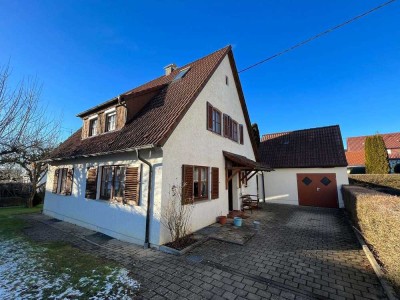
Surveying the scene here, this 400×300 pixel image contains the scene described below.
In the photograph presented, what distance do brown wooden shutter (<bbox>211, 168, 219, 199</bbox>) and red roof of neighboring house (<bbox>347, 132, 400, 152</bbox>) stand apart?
42383 mm

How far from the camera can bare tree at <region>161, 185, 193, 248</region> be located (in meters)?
6.83

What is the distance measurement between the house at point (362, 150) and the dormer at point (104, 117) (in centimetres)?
3602

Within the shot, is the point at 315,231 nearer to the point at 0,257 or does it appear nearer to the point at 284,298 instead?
the point at 284,298

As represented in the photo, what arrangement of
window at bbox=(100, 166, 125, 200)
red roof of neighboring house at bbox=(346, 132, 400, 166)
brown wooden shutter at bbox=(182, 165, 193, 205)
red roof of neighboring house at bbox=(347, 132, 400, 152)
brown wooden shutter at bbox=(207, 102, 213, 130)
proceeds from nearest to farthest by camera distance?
brown wooden shutter at bbox=(182, 165, 193, 205) < window at bbox=(100, 166, 125, 200) < brown wooden shutter at bbox=(207, 102, 213, 130) < red roof of neighboring house at bbox=(346, 132, 400, 166) < red roof of neighboring house at bbox=(347, 132, 400, 152)

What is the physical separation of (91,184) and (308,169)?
52.5 ft

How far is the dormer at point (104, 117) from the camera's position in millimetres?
9484

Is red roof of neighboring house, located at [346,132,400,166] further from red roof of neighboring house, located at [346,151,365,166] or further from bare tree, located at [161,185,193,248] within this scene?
bare tree, located at [161,185,193,248]

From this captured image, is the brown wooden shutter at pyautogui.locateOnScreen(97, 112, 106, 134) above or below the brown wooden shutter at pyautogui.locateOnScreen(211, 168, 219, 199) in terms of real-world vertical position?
above

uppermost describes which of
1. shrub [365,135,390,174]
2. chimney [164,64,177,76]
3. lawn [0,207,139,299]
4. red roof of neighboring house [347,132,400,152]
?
chimney [164,64,177,76]

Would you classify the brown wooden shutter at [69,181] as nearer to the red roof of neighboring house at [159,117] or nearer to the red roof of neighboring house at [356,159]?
the red roof of neighboring house at [159,117]

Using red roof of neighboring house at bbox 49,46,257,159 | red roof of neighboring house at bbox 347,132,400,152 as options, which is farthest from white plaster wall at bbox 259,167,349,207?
red roof of neighboring house at bbox 347,132,400,152

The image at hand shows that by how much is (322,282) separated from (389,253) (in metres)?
1.61

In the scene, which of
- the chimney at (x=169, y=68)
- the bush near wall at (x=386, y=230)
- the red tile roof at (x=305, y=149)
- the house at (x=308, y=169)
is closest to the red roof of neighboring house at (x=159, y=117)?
the chimney at (x=169, y=68)

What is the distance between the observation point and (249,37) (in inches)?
445
